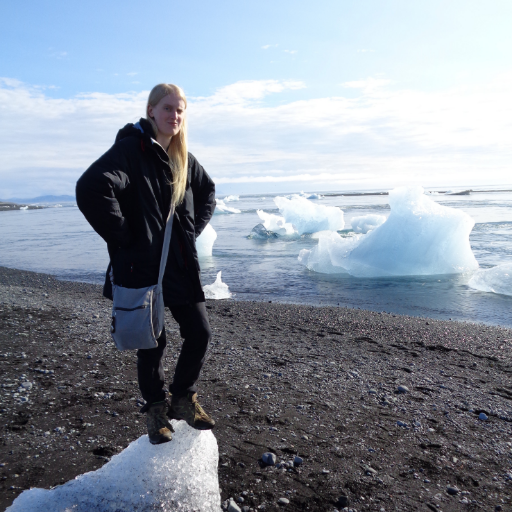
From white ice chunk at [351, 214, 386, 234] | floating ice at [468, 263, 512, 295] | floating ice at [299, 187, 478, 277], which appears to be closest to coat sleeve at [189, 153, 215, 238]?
floating ice at [468, 263, 512, 295]

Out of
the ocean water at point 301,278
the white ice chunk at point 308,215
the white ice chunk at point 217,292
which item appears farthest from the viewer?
the white ice chunk at point 308,215

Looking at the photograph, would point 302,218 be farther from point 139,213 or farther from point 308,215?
point 139,213

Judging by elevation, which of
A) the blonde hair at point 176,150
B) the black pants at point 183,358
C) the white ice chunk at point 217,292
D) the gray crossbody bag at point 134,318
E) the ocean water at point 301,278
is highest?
the blonde hair at point 176,150

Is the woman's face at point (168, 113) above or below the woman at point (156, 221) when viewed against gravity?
above

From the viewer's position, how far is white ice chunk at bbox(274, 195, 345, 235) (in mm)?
21500

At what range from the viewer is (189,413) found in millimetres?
2338

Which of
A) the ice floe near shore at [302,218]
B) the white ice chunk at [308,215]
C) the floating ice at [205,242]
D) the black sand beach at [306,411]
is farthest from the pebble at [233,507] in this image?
the white ice chunk at [308,215]

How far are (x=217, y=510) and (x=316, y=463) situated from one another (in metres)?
0.69

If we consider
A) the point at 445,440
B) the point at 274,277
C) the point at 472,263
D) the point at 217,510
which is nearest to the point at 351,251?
the point at 274,277

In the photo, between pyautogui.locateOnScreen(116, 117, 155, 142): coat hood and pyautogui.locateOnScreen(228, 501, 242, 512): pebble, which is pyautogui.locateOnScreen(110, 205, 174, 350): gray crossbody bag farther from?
pyautogui.locateOnScreen(228, 501, 242, 512): pebble

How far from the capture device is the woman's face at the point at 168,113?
2.25 m

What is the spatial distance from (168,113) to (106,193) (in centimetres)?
58

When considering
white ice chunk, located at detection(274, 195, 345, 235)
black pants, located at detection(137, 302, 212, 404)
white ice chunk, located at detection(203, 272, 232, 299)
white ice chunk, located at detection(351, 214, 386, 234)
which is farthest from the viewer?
white ice chunk, located at detection(274, 195, 345, 235)

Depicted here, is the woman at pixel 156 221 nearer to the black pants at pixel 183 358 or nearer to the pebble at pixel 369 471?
the black pants at pixel 183 358
